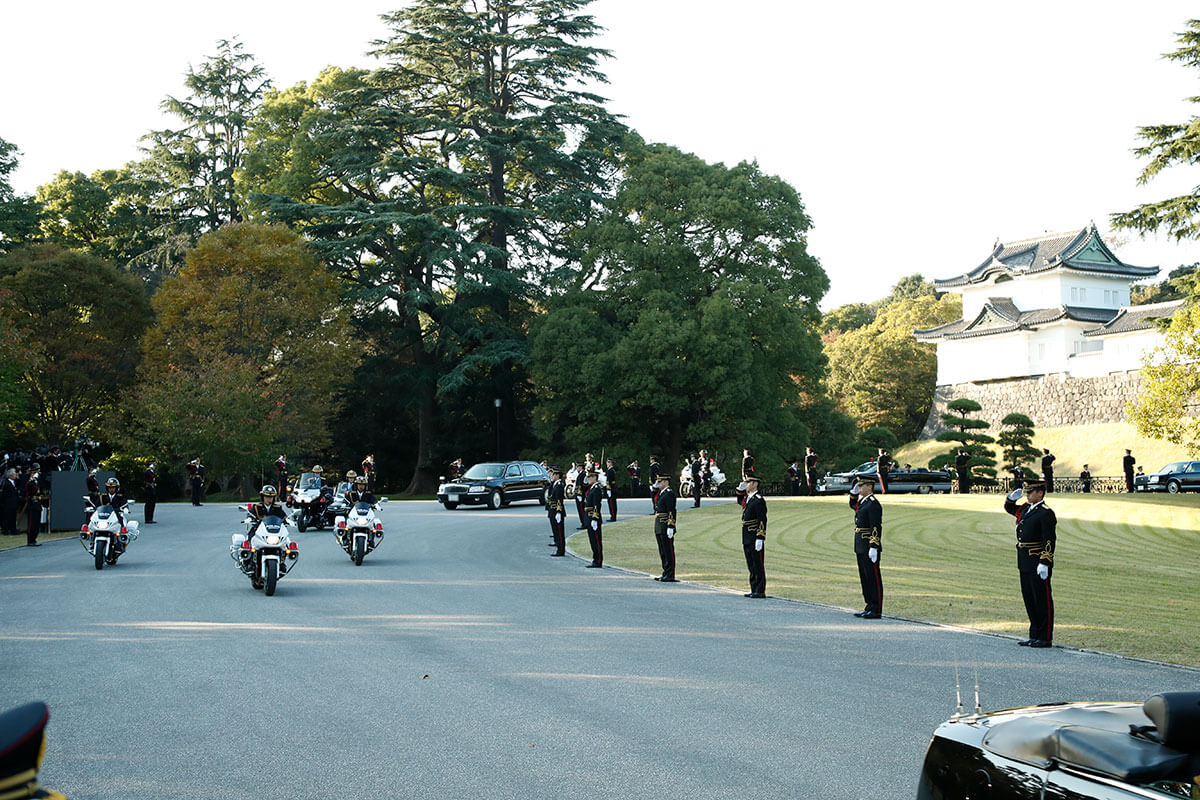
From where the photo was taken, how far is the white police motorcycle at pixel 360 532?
2066 cm

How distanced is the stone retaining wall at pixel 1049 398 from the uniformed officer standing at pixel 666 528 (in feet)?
166

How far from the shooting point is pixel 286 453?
48219 mm

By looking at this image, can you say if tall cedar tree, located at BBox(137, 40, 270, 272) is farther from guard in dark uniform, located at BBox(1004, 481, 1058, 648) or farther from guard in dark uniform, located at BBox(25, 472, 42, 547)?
guard in dark uniform, located at BBox(1004, 481, 1058, 648)

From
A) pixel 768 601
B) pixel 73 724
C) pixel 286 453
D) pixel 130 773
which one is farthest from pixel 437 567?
pixel 286 453

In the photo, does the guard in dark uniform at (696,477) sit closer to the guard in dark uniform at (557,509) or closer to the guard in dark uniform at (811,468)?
the guard in dark uniform at (811,468)

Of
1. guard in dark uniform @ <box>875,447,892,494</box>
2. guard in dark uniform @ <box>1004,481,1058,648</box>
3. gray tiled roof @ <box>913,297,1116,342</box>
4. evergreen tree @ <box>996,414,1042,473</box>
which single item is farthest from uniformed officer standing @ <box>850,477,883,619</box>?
gray tiled roof @ <box>913,297,1116,342</box>

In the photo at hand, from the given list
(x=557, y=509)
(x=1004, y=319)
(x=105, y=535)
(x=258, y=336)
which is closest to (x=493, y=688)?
(x=105, y=535)

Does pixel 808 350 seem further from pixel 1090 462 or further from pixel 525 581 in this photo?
pixel 525 581

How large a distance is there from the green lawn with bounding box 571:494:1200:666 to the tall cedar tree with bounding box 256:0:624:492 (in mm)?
18463

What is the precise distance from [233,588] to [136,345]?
42920 millimetres

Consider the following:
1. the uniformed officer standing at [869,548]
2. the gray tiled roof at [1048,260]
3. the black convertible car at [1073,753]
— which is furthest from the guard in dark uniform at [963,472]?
the black convertible car at [1073,753]

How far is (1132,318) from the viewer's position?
208ft

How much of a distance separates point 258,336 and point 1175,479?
44.2 m

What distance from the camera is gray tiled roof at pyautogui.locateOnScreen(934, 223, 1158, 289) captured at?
6975 centimetres
